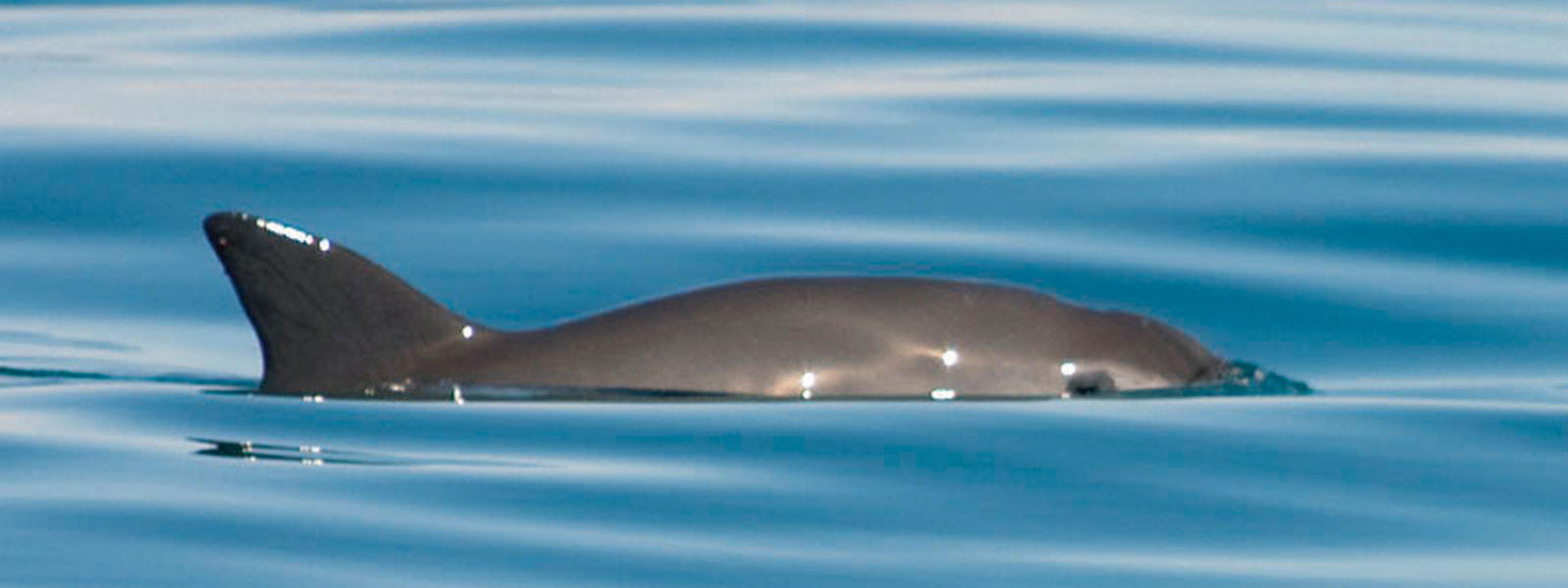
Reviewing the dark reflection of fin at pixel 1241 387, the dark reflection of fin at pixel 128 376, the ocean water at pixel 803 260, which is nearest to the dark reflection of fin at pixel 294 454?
the ocean water at pixel 803 260

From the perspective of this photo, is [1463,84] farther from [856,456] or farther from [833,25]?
[856,456]

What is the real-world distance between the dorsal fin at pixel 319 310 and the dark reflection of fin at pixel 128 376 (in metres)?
0.58

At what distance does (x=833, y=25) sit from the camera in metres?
20.3

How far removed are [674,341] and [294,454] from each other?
1.22 metres

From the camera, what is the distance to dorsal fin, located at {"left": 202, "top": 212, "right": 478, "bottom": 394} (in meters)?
8.62

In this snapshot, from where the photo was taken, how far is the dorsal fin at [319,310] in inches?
339

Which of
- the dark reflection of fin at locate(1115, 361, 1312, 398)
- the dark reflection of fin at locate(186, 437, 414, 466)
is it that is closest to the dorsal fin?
the dark reflection of fin at locate(186, 437, 414, 466)

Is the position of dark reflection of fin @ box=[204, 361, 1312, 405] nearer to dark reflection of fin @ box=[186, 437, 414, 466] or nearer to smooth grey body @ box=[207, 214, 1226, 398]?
smooth grey body @ box=[207, 214, 1226, 398]

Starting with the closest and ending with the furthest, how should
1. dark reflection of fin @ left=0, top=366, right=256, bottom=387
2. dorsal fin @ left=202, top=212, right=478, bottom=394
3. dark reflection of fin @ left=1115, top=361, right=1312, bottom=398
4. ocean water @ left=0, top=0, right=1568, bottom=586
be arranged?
ocean water @ left=0, top=0, right=1568, bottom=586, dorsal fin @ left=202, top=212, right=478, bottom=394, dark reflection of fin @ left=1115, top=361, right=1312, bottom=398, dark reflection of fin @ left=0, top=366, right=256, bottom=387

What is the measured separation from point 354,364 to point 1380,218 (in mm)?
5654

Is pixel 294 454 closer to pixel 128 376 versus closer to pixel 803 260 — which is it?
pixel 128 376

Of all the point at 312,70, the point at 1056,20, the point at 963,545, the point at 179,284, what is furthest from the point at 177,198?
the point at 1056,20

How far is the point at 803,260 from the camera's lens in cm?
1245

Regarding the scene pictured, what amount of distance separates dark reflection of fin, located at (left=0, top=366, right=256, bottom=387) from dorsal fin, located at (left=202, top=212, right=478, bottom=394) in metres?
0.58
